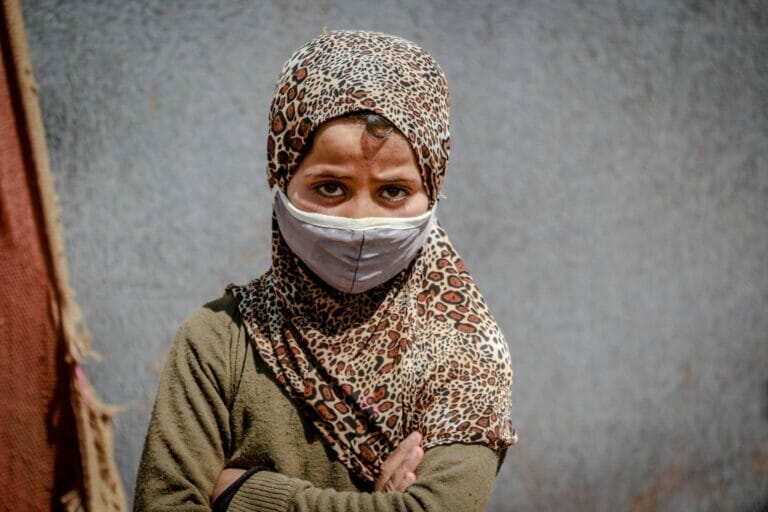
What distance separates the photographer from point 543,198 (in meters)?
4.20

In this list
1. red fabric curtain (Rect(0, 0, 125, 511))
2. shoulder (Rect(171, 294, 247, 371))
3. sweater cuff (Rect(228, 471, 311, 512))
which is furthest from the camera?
shoulder (Rect(171, 294, 247, 371))

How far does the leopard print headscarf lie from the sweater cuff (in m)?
0.14

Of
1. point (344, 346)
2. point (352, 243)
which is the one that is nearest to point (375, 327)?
point (344, 346)

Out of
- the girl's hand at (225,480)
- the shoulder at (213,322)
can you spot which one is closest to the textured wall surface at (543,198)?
the shoulder at (213,322)

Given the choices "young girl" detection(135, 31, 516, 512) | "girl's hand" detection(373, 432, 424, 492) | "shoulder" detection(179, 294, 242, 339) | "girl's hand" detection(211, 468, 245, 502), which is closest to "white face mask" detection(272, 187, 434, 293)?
"young girl" detection(135, 31, 516, 512)

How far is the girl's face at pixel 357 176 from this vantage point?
6.81ft

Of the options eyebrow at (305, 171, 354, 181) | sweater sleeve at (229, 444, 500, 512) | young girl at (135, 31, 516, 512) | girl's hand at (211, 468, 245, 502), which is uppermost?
eyebrow at (305, 171, 354, 181)

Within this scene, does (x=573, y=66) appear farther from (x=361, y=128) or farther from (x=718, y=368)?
(x=361, y=128)

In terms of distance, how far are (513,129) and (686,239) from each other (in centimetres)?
96

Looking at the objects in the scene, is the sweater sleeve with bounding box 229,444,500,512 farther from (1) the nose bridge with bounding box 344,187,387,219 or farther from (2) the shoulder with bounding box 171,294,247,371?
(1) the nose bridge with bounding box 344,187,387,219

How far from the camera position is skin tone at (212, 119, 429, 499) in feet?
6.81

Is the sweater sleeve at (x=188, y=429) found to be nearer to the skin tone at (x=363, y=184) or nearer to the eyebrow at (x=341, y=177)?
the skin tone at (x=363, y=184)

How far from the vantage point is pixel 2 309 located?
6.45 ft

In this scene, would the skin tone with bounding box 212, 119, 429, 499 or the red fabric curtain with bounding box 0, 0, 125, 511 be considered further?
the skin tone with bounding box 212, 119, 429, 499
